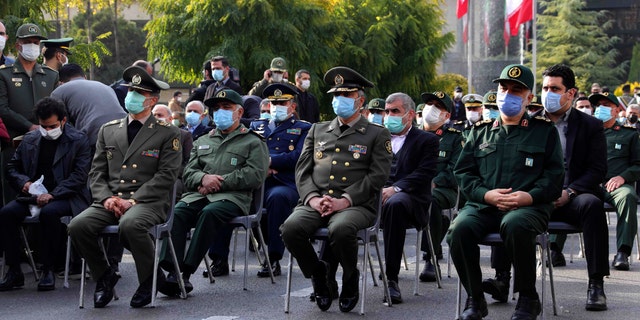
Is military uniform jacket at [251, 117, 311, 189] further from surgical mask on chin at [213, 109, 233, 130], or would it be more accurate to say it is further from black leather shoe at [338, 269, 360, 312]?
black leather shoe at [338, 269, 360, 312]

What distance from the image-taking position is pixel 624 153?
41.3 feet

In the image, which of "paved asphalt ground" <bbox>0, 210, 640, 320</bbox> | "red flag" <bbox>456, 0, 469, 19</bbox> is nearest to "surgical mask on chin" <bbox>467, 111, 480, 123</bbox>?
"paved asphalt ground" <bbox>0, 210, 640, 320</bbox>

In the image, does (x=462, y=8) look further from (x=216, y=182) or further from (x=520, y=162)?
(x=520, y=162)

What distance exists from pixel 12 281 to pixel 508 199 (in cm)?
470

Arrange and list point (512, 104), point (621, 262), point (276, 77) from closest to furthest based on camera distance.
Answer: point (512, 104) < point (621, 262) < point (276, 77)

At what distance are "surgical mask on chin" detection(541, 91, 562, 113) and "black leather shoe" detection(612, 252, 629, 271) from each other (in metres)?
2.98

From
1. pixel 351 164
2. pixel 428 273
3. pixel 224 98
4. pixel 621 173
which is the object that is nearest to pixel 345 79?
pixel 351 164

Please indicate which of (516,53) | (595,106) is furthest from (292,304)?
(516,53)

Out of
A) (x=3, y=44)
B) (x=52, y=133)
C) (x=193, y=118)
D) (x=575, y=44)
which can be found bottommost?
(x=52, y=133)

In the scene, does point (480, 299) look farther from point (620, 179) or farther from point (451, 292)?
point (620, 179)

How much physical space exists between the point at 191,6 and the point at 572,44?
37.6 m

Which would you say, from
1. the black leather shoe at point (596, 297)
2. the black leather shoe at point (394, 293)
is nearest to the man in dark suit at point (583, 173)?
the black leather shoe at point (596, 297)

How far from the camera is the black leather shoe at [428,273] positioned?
10.8 m

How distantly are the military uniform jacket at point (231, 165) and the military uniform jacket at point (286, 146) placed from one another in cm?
95
